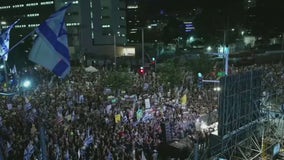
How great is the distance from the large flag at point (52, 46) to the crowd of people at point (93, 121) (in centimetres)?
316

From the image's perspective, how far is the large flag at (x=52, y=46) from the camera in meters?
7.18

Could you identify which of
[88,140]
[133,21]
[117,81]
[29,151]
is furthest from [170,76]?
[133,21]

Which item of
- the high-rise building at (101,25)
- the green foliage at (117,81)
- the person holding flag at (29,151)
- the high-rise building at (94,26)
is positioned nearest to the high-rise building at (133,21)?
the high-rise building at (101,25)

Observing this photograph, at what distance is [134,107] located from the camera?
19.7m

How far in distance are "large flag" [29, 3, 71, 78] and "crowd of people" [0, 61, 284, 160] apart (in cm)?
316

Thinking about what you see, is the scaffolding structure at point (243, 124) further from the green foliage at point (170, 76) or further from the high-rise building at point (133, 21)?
the high-rise building at point (133, 21)

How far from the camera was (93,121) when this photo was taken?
17.1 meters

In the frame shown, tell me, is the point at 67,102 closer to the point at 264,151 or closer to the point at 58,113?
the point at 58,113

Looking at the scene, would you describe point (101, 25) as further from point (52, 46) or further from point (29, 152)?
point (52, 46)

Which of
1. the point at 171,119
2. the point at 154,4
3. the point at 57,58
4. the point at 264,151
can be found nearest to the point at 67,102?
the point at 171,119

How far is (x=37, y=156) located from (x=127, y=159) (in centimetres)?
370

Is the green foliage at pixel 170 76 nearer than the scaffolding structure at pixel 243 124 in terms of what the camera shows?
No

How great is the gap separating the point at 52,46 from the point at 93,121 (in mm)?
10256

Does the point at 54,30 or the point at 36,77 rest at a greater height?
the point at 54,30
